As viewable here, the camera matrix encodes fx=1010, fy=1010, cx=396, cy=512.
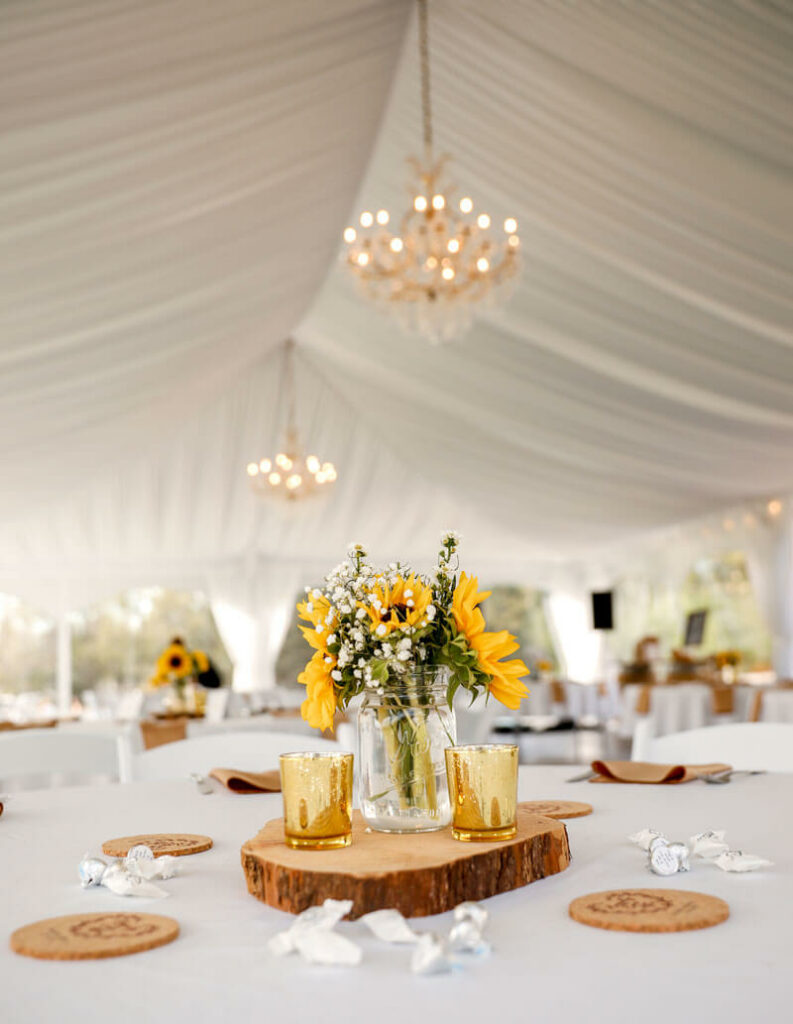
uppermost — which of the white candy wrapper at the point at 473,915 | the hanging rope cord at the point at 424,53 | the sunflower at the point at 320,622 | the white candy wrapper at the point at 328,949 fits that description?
the hanging rope cord at the point at 424,53

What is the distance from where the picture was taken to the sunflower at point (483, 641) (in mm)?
1226

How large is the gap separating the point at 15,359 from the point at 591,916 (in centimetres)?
536

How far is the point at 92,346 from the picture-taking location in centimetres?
606

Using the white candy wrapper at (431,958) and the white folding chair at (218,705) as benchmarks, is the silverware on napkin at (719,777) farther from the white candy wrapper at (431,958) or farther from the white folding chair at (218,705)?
the white folding chair at (218,705)

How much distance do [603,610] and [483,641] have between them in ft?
42.1

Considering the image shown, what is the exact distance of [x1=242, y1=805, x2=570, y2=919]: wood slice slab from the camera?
947mm

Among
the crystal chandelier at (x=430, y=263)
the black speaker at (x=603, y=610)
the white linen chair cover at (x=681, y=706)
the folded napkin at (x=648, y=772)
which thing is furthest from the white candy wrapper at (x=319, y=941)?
the black speaker at (x=603, y=610)

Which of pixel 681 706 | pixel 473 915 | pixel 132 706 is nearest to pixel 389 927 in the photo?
pixel 473 915

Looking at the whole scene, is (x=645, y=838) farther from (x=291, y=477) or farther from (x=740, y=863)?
(x=291, y=477)

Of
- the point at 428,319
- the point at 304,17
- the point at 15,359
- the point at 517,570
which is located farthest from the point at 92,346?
the point at 517,570

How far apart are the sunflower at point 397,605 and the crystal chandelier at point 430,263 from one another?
385 centimetres

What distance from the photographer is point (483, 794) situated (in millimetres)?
1088

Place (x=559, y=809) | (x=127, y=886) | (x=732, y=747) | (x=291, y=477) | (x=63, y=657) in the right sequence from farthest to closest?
(x=63, y=657) → (x=291, y=477) → (x=732, y=747) → (x=559, y=809) → (x=127, y=886)

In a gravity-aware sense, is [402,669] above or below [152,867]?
above
